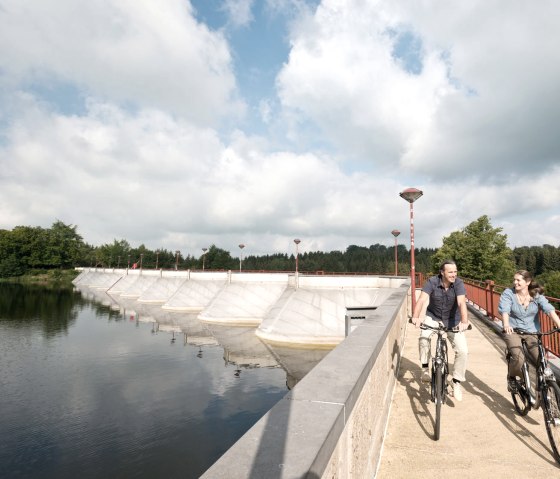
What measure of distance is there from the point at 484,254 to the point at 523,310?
5403 centimetres

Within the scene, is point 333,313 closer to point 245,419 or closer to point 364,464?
point 245,419

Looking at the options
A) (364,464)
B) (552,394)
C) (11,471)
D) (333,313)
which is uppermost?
(552,394)

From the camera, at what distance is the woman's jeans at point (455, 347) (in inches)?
219

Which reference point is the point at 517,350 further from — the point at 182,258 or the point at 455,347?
the point at 182,258

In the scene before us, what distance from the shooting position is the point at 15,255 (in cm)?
11338

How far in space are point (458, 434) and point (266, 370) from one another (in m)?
21.8

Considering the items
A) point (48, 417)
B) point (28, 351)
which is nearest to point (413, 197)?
point (48, 417)

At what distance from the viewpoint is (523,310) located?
17.4 feet

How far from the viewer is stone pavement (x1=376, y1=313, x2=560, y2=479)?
160 inches

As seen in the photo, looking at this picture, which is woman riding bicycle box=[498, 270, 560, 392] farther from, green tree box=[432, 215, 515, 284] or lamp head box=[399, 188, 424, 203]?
green tree box=[432, 215, 515, 284]

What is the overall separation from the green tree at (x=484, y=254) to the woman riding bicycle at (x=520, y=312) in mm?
51866

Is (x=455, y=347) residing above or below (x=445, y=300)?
below

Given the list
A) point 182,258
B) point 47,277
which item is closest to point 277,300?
point 47,277

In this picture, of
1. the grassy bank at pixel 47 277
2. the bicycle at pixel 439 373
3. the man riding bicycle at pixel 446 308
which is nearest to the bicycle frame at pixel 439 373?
the bicycle at pixel 439 373
